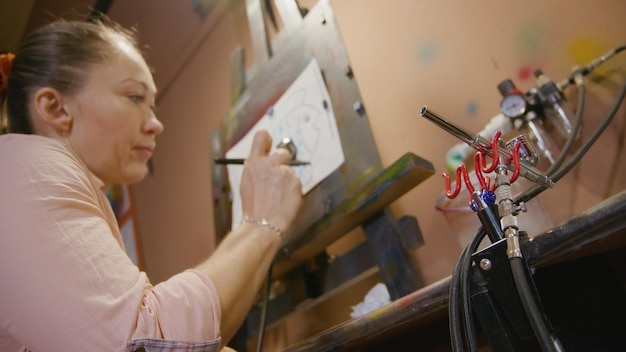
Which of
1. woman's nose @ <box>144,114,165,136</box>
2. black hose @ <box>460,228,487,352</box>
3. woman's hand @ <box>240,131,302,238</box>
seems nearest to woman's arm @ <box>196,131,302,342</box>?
woman's hand @ <box>240,131,302,238</box>

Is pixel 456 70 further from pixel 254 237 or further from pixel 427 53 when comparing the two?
pixel 254 237

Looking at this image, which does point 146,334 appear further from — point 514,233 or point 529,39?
point 529,39

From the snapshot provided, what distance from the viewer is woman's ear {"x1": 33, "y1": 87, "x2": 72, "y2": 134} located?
83 cm

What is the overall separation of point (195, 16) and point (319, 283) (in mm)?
1489

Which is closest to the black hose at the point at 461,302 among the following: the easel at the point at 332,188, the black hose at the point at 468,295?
the black hose at the point at 468,295

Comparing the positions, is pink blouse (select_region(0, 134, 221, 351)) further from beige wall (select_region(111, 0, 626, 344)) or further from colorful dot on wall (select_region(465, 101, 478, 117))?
colorful dot on wall (select_region(465, 101, 478, 117))

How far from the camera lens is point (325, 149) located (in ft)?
3.20

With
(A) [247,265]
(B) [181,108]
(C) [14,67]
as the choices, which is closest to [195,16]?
(B) [181,108]

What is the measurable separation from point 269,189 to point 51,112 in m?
0.44

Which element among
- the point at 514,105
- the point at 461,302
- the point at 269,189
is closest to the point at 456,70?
the point at 514,105

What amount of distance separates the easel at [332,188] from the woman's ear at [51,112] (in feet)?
1.63

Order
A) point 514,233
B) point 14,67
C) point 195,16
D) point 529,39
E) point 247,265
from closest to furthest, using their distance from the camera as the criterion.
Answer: point 514,233
point 247,265
point 529,39
point 14,67
point 195,16

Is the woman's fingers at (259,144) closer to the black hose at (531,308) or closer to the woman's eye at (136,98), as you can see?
the woman's eye at (136,98)

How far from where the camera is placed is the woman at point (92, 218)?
1.67 feet
